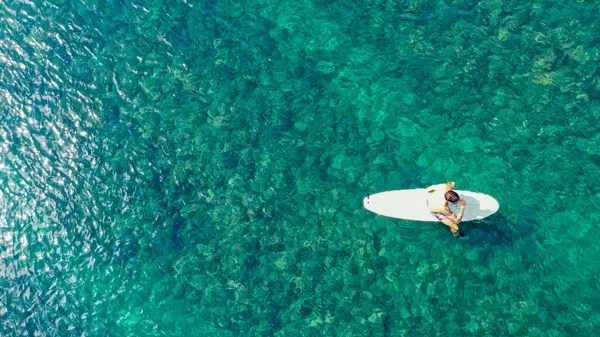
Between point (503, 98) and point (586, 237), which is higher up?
point (503, 98)

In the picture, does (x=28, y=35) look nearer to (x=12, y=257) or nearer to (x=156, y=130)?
(x=156, y=130)

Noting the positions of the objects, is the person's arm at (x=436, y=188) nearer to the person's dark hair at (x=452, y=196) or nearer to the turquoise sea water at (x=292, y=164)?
the person's dark hair at (x=452, y=196)

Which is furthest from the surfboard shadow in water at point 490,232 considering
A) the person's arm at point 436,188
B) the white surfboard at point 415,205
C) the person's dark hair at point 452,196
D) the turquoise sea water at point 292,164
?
the person's dark hair at point 452,196

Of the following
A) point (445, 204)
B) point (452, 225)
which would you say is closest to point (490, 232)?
point (452, 225)

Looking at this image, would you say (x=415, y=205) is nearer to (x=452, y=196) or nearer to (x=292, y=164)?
(x=452, y=196)

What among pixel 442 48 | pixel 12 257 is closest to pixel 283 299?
pixel 12 257

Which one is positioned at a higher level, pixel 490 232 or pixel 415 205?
pixel 415 205

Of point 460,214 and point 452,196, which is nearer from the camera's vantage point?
point 452,196

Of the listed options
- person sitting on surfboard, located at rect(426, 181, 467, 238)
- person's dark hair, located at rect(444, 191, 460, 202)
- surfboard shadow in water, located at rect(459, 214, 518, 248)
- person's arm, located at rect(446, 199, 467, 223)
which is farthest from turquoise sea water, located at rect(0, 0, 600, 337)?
person's dark hair, located at rect(444, 191, 460, 202)
